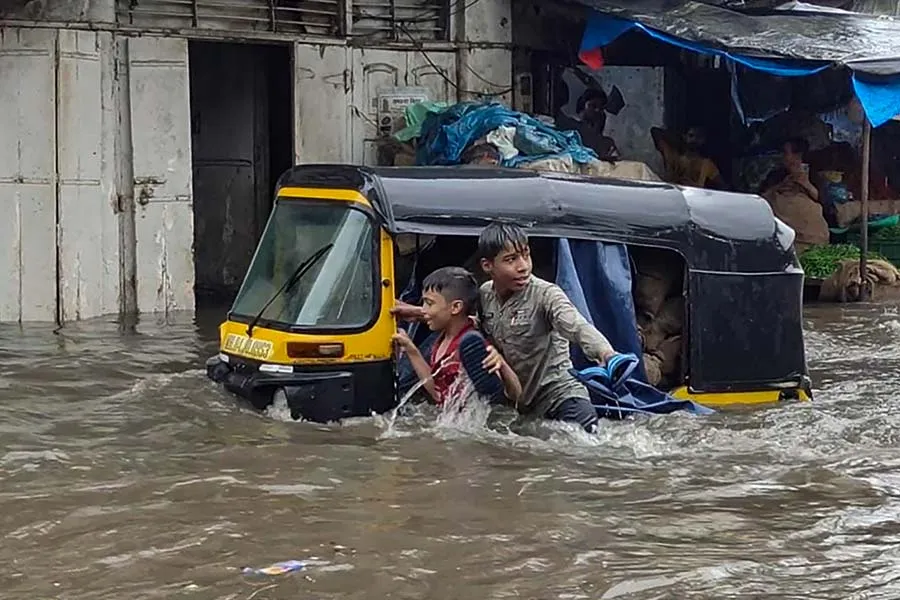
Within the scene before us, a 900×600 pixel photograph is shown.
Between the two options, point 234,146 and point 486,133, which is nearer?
point 486,133

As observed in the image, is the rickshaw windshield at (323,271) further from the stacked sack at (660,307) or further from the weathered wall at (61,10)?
the weathered wall at (61,10)

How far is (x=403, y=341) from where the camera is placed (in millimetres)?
7090

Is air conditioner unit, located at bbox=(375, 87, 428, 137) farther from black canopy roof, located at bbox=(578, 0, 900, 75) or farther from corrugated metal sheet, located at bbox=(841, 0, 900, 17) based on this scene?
corrugated metal sheet, located at bbox=(841, 0, 900, 17)

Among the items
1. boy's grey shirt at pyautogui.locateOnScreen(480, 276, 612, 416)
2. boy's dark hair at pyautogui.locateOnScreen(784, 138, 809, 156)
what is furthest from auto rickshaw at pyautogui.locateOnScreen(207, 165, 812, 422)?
boy's dark hair at pyautogui.locateOnScreen(784, 138, 809, 156)

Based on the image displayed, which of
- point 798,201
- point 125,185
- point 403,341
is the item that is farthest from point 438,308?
point 798,201

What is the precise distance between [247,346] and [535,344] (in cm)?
156

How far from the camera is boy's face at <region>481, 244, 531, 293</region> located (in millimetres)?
6922

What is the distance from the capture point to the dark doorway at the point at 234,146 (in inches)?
623

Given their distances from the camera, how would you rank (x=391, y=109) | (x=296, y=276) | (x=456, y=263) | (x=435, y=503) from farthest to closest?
(x=391, y=109), (x=456, y=263), (x=296, y=276), (x=435, y=503)

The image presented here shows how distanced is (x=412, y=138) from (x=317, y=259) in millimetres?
6671

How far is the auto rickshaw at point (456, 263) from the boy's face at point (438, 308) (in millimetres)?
214

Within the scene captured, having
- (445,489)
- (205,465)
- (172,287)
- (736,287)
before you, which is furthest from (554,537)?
(172,287)

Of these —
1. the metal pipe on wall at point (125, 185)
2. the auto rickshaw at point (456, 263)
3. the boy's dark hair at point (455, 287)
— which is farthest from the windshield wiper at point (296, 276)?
the metal pipe on wall at point (125, 185)

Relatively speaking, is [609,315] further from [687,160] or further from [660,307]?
[687,160]
